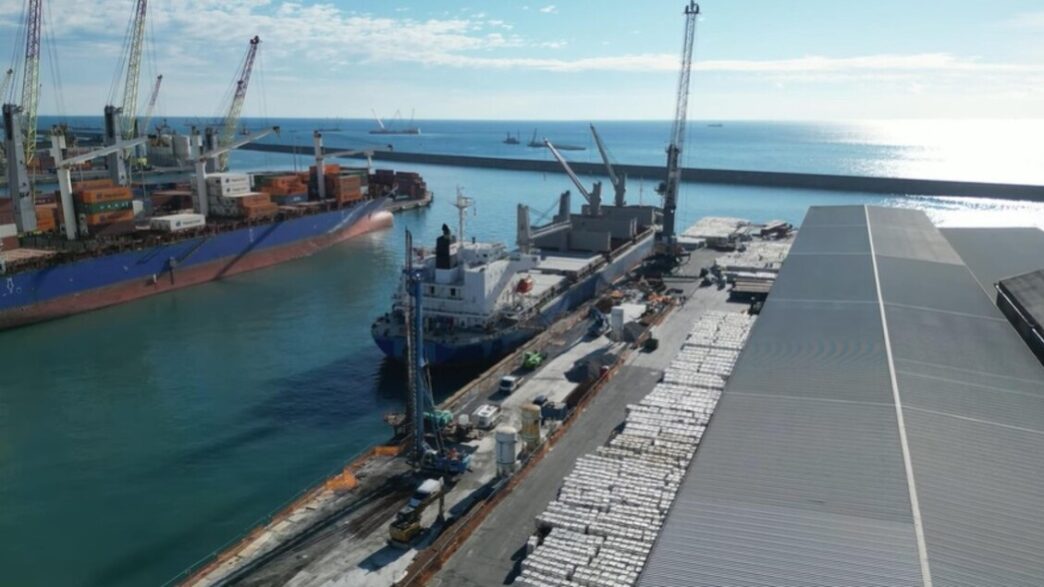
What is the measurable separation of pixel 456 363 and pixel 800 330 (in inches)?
805

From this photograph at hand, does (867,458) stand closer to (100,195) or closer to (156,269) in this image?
(156,269)

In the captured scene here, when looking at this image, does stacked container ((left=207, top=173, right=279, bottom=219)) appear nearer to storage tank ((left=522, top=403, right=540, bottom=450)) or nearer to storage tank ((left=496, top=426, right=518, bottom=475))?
storage tank ((left=522, top=403, right=540, bottom=450))

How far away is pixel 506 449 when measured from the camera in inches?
982

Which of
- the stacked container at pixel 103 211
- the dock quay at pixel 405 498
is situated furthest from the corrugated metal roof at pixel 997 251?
the stacked container at pixel 103 211

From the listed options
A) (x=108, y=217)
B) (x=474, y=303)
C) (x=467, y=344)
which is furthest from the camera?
(x=108, y=217)

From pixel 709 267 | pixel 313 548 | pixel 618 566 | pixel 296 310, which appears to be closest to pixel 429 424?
pixel 313 548

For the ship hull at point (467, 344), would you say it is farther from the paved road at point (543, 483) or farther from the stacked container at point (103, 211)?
the stacked container at point (103, 211)

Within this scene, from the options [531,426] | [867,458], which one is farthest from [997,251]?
[531,426]

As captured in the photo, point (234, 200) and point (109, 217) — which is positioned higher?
point (234, 200)

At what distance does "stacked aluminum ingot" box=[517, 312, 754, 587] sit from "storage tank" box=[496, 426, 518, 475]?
2322 mm

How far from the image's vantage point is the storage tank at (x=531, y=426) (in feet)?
86.9

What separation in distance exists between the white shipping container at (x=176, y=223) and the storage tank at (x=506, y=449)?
54.9 metres

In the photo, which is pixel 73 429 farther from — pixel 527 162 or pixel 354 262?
pixel 527 162

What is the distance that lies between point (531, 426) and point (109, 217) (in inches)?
2185
